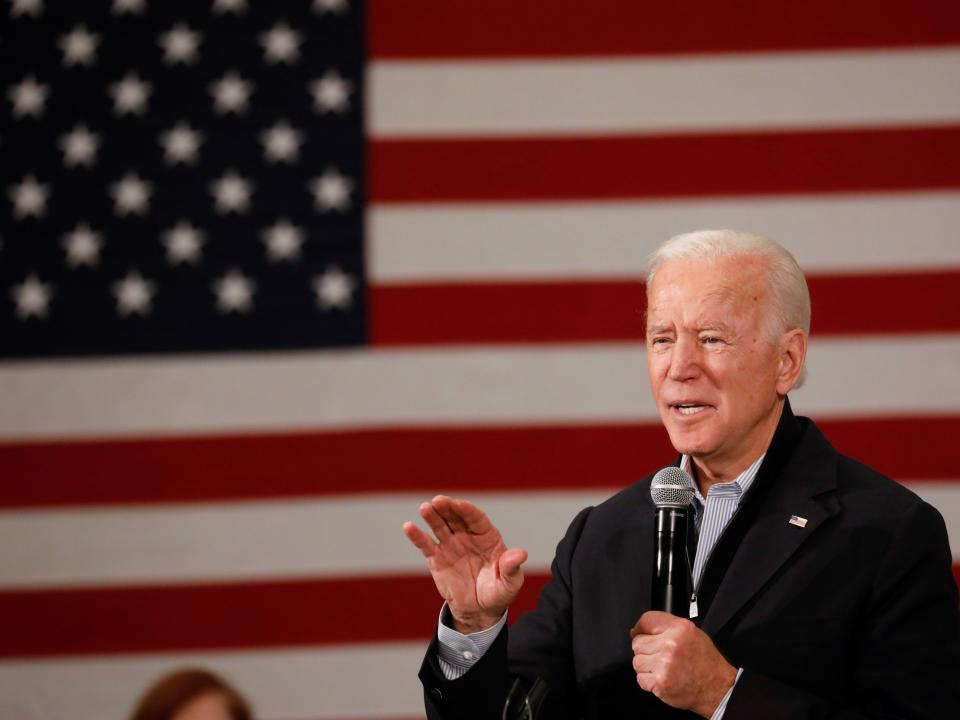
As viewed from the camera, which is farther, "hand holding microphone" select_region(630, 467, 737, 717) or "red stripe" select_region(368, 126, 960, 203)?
"red stripe" select_region(368, 126, 960, 203)

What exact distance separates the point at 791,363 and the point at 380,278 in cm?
174

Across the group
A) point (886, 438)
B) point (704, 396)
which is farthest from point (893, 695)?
point (886, 438)

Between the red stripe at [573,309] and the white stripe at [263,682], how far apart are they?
82 cm

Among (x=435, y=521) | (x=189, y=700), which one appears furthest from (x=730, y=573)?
(x=189, y=700)

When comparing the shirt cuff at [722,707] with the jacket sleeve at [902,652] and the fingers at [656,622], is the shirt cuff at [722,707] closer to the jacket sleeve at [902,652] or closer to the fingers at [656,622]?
the jacket sleeve at [902,652]

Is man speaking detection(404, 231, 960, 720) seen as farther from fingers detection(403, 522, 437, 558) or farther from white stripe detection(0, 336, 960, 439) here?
white stripe detection(0, 336, 960, 439)

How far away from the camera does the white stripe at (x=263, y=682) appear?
124 inches

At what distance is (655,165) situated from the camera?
10.6ft

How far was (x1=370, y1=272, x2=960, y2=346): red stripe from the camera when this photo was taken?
3131mm

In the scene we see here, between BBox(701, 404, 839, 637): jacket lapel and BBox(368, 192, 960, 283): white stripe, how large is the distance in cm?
156

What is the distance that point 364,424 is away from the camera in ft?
10.4

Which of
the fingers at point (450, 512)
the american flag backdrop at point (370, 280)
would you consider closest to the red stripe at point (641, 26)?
the american flag backdrop at point (370, 280)

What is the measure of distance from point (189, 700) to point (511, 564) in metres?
0.48

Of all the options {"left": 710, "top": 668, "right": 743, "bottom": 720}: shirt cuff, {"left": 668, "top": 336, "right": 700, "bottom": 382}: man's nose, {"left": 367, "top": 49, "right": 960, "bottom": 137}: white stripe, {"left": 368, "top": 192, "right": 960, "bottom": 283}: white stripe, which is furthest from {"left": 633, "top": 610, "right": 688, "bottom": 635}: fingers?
{"left": 367, "top": 49, "right": 960, "bottom": 137}: white stripe
